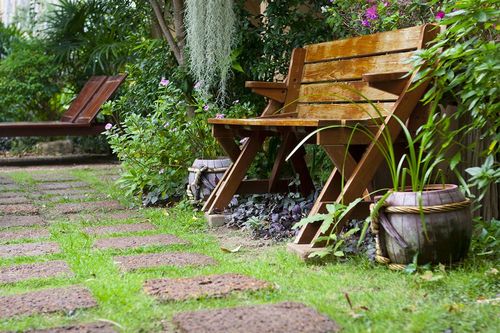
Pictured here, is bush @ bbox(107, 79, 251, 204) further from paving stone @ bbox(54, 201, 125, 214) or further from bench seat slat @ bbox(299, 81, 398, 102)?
bench seat slat @ bbox(299, 81, 398, 102)

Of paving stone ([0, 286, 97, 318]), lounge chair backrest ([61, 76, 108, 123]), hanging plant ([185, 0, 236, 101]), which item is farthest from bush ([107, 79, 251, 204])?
lounge chair backrest ([61, 76, 108, 123])

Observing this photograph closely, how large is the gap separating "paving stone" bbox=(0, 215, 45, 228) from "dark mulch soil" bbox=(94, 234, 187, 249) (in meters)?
0.83

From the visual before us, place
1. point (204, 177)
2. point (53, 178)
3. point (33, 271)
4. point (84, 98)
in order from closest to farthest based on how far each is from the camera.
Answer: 1. point (33, 271)
2. point (204, 177)
3. point (53, 178)
4. point (84, 98)

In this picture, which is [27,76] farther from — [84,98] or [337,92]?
[337,92]

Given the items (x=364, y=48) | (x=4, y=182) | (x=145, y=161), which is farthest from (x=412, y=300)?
(x=4, y=182)

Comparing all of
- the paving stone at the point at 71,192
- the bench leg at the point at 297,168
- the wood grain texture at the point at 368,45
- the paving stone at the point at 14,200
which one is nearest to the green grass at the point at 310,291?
the bench leg at the point at 297,168

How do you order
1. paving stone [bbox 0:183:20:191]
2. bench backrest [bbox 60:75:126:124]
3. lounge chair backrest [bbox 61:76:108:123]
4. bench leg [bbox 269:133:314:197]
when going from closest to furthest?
bench leg [bbox 269:133:314:197] < paving stone [bbox 0:183:20:191] < bench backrest [bbox 60:75:126:124] < lounge chair backrest [bbox 61:76:108:123]

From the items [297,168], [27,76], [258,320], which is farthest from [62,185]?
[258,320]

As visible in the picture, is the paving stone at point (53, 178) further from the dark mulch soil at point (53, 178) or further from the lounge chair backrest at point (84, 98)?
the lounge chair backrest at point (84, 98)

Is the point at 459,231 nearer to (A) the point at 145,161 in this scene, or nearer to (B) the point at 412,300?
(B) the point at 412,300

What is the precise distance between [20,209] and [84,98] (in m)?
4.22

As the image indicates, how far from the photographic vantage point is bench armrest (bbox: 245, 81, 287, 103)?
411cm

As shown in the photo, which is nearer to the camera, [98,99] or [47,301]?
[47,301]

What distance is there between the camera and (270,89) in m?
4.23
